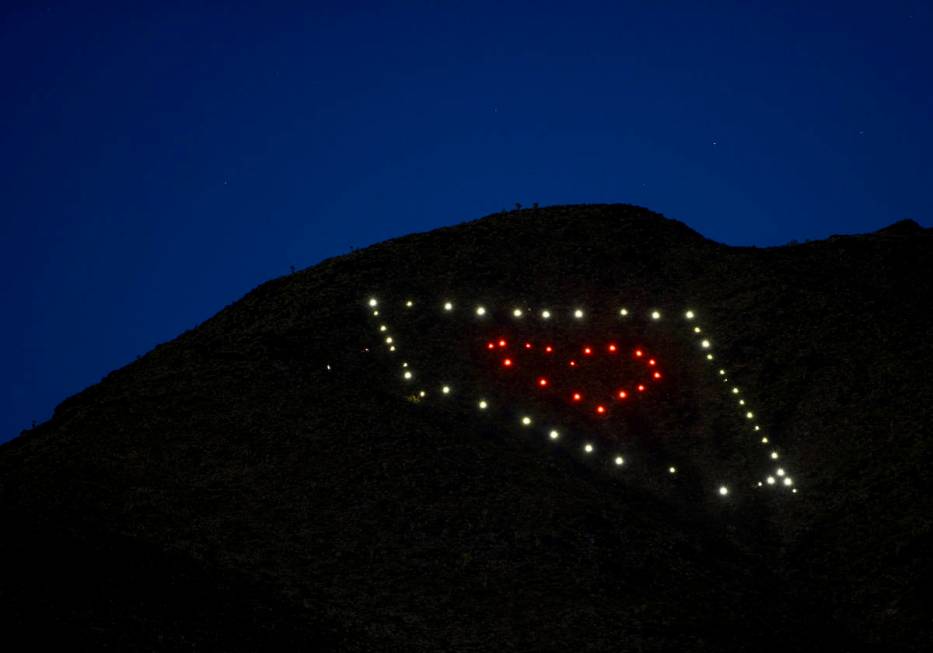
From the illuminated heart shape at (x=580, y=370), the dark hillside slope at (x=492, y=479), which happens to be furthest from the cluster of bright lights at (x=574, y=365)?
the dark hillside slope at (x=492, y=479)

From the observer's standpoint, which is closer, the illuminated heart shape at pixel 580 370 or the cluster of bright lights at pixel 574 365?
the cluster of bright lights at pixel 574 365

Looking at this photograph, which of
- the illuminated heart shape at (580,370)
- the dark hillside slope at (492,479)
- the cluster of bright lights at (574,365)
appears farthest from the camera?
the illuminated heart shape at (580,370)

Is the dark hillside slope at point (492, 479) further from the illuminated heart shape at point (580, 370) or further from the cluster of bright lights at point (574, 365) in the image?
the illuminated heart shape at point (580, 370)

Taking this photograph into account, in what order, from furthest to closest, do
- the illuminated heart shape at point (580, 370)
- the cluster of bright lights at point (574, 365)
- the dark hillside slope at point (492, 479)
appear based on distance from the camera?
the illuminated heart shape at point (580, 370), the cluster of bright lights at point (574, 365), the dark hillside slope at point (492, 479)

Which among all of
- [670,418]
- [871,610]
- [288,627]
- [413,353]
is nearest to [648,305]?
[670,418]

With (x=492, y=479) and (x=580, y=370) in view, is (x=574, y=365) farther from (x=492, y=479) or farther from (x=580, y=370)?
(x=492, y=479)

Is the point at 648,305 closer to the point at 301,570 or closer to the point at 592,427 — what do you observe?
the point at 592,427

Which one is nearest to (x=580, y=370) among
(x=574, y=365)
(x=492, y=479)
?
(x=574, y=365)
